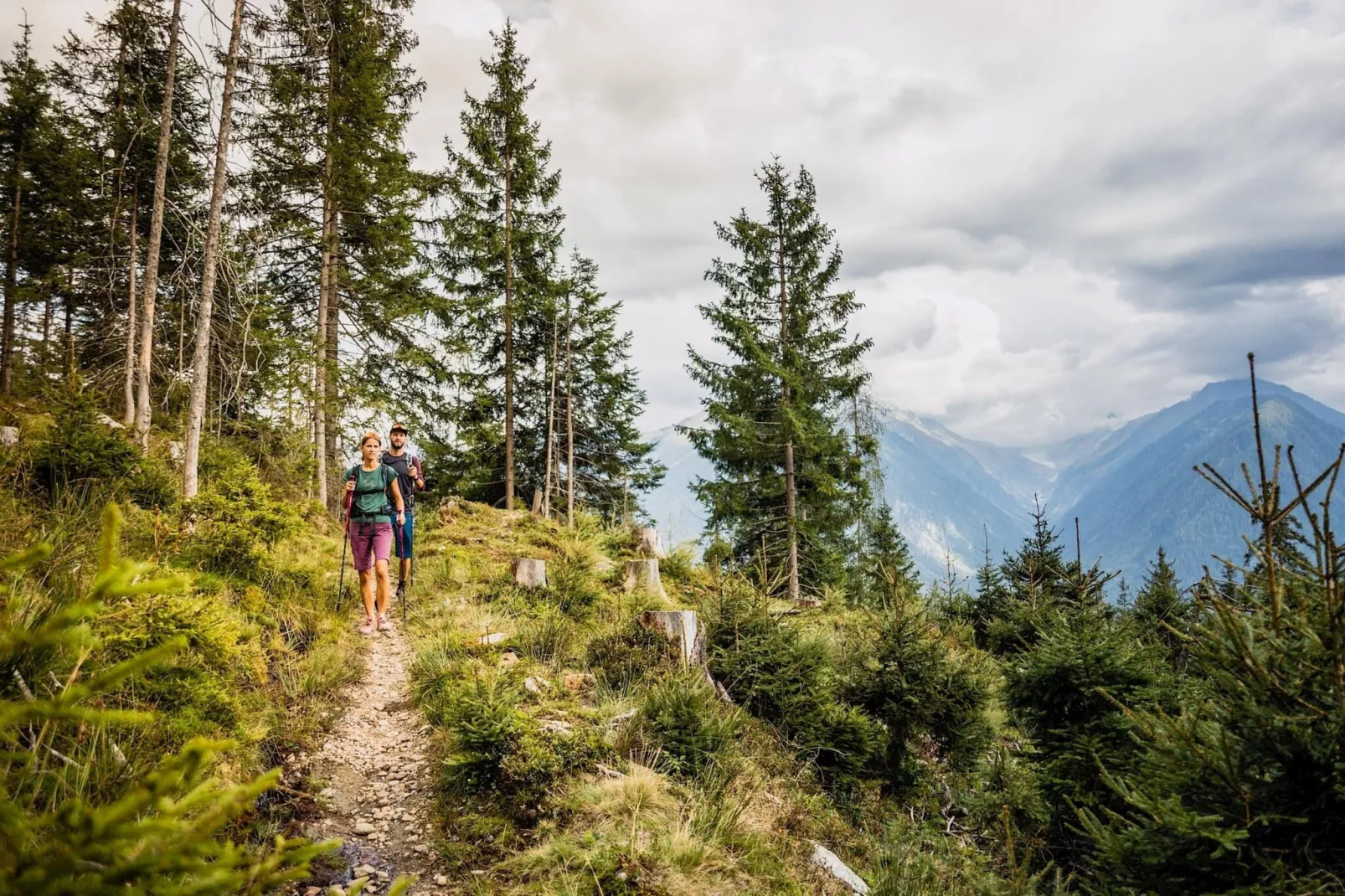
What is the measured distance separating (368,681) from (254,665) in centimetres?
173

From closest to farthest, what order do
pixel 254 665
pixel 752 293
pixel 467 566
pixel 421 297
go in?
1. pixel 254 665
2. pixel 467 566
3. pixel 421 297
4. pixel 752 293

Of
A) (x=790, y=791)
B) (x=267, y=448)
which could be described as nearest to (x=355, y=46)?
(x=267, y=448)

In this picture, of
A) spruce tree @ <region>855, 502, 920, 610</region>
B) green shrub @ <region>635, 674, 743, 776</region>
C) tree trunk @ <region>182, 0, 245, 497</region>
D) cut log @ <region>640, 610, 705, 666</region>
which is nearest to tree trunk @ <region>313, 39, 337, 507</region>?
tree trunk @ <region>182, 0, 245, 497</region>

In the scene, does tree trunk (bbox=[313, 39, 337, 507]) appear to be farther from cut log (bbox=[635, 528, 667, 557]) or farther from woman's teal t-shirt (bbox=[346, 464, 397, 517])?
cut log (bbox=[635, 528, 667, 557])

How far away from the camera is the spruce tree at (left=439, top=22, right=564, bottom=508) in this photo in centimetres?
2097

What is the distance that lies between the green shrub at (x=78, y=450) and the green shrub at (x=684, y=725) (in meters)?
6.34

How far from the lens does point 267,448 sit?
38.9ft

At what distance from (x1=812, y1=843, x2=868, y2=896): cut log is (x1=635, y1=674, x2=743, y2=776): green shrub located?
1140mm

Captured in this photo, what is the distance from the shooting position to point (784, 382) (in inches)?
780

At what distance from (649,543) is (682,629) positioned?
6.86 meters

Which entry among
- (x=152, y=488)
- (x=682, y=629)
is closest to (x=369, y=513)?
(x=152, y=488)

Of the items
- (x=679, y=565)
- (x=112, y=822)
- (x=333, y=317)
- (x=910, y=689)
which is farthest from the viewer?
(x=333, y=317)

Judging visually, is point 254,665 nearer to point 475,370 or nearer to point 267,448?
point 267,448

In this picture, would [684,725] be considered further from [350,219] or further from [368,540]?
[350,219]
